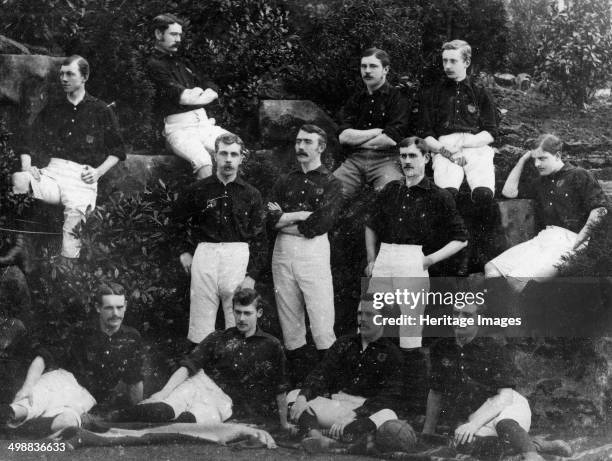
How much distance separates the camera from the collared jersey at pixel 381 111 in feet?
26.1

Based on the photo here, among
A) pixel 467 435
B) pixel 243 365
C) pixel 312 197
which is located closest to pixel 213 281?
pixel 243 365

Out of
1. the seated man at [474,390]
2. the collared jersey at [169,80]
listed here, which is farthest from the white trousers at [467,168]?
the collared jersey at [169,80]

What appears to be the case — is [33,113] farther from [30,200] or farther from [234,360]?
[234,360]

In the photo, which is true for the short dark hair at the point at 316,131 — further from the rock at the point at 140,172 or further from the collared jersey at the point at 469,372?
the collared jersey at the point at 469,372

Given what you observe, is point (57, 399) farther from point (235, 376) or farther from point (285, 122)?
point (285, 122)

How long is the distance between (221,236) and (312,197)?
0.63 m

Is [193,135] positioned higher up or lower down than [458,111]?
lower down

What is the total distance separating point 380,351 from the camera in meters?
7.45

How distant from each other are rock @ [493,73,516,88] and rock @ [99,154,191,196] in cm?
271

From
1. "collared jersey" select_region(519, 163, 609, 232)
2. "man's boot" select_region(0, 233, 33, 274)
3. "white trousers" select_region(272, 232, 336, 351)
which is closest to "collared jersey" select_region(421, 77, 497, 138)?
"collared jersey" select_region(519, 163, 609, 232)

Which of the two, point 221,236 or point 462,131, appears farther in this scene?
point 462,131

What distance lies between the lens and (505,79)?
935 centimetres

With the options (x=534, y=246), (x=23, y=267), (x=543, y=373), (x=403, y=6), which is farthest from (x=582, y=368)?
(x=23, y=267)

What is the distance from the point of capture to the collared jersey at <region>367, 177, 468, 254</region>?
24.7 feet
